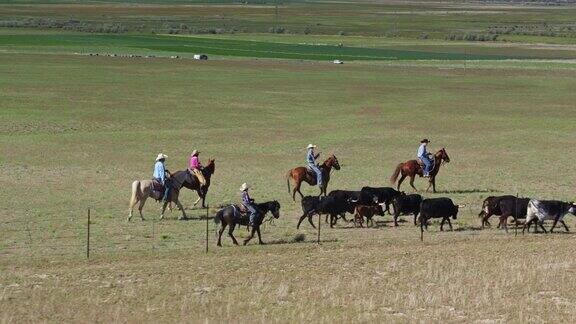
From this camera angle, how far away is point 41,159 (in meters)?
41.7

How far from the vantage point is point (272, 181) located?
123 feet

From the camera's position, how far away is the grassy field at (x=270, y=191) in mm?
21266

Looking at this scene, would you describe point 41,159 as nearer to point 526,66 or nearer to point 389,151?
point 389,151

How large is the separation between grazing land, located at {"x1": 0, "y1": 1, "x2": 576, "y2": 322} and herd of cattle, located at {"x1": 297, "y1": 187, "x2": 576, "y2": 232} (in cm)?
47

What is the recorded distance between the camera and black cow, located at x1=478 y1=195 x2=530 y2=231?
28.6 m

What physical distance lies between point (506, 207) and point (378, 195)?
356cm

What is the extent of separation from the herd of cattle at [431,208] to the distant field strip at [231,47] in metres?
75.3

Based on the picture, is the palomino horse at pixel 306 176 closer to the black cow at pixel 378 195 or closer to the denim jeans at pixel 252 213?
the black cow at pixel 378 195

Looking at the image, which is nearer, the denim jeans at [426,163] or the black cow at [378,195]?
the black cow at [378,195]

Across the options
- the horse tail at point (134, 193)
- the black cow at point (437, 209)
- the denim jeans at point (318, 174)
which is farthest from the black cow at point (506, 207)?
the horse tail at point (134, 193)

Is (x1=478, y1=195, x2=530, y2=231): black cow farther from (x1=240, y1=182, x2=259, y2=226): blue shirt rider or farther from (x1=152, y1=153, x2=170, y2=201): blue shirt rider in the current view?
(x1=152, y1=153, x2=170, y2=201): blue shirt rider

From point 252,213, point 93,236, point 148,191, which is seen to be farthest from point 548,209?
point 93,236

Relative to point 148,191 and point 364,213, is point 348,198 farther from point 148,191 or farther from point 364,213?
point 148,191

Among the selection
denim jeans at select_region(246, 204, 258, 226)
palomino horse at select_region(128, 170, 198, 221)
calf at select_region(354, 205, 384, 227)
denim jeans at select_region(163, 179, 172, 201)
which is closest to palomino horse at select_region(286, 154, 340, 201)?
palomino horse at select_region(128, 170, 198, 221)
